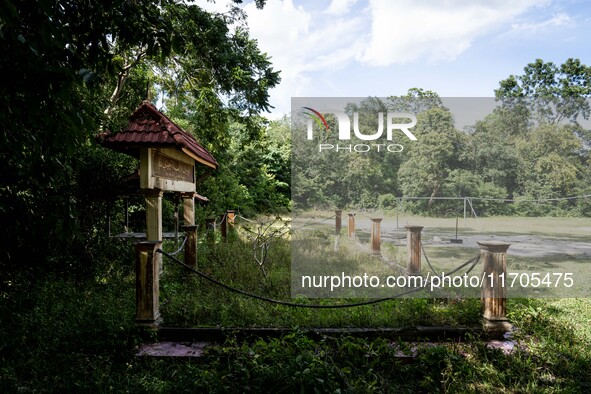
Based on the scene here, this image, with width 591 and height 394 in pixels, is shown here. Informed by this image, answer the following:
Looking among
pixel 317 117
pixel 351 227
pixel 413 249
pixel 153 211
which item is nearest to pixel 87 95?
pixel 153 211

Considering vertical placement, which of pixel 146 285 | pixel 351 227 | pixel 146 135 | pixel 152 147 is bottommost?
pixel 146 285

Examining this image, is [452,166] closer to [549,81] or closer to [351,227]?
[351,227]

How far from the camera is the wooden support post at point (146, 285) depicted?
4547 millimetres

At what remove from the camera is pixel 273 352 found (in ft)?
12.7

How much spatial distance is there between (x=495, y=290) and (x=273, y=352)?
2643mm

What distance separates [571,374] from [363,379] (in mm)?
2041

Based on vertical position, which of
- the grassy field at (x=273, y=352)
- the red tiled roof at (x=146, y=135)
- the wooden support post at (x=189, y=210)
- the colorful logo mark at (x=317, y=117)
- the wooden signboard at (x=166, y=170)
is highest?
the colorful logo mark at (x=317, y=117)

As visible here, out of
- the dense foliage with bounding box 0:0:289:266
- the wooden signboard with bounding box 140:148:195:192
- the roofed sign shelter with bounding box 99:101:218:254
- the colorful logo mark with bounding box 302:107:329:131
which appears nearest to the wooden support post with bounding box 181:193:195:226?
the wooden signboard with bounding box 140:148:195:192

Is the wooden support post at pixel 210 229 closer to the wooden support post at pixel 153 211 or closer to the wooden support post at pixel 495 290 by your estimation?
the wooden support post at pixel 153 211

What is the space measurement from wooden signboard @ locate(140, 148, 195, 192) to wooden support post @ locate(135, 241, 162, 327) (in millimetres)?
1265

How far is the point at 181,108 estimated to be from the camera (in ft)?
52.9

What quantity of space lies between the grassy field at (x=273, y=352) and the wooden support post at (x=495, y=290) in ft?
0.73

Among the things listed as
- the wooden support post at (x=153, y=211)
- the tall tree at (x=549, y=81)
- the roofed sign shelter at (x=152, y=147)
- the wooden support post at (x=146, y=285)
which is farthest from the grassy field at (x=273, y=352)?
the tall tree at (x=549, y=81)

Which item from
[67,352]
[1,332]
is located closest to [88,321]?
[67,352]
